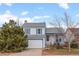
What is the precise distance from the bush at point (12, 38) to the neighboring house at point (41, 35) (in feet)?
0.35

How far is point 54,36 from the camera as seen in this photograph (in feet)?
9.29

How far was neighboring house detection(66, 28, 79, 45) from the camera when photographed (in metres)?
2.81

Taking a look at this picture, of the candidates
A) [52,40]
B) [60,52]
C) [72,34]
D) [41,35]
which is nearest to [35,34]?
[41,35]

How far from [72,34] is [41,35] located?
559 millimetres

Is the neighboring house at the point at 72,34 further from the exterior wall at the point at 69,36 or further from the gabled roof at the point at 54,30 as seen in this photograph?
the gabled roof at the point at 54,30

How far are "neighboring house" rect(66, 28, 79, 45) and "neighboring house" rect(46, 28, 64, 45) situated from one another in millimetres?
108

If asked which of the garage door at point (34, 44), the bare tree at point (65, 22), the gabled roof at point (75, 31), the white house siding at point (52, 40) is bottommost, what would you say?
the garage door at point (34, 44)

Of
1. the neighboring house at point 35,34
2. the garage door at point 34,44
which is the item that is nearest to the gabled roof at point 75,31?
the neighboring house at point 35,34

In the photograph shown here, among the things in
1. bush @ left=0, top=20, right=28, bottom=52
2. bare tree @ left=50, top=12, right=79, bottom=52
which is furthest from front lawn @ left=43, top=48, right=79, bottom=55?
bush @ left=0, top=20, right=28, bottom=52

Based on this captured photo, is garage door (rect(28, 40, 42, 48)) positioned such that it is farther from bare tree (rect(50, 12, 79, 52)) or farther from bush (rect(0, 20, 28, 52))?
bare tree (rect(50, 12, 79, 52))

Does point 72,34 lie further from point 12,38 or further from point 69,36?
point 12,38

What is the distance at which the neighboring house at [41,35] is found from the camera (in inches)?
111

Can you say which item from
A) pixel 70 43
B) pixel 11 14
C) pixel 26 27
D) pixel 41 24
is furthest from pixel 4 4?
pixel 70 43

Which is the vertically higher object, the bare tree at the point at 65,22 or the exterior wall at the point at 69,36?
the bare tree at the point at 65,22
